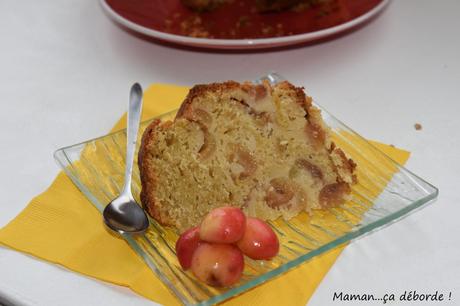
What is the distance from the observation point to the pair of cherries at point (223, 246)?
1239 mm

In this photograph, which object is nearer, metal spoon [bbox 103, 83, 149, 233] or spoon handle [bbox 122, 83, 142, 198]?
metal spoon [bbox 103, 83, 149, 233]

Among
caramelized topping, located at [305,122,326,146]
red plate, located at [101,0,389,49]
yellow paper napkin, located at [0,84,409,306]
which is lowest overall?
yellow paper napkin, located at [0,84,409,306]

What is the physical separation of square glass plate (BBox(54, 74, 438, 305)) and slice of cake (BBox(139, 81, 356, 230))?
0.05m

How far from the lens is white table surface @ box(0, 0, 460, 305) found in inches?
54.6

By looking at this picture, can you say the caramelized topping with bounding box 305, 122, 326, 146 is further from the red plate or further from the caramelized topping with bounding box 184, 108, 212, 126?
the red plate

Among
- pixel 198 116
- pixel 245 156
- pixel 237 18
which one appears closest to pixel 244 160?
pixel 245 156

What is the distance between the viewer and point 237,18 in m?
2.38

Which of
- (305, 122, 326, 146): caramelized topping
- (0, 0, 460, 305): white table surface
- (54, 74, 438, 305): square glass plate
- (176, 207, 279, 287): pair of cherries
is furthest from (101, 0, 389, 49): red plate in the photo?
(176, 207, 279, 287): pair of cherries

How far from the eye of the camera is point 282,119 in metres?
1.54

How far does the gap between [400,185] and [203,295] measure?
1.89 ft

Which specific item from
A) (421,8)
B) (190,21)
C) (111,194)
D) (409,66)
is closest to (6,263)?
(111,194)

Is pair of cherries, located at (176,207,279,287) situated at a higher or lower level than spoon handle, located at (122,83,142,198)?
lower

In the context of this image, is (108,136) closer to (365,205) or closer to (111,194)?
(111,194)

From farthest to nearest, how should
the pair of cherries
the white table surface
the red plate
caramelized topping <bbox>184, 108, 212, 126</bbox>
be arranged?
the red plate
caramelized topping <bbox>184, 108, 212, 126</bbox>
the white table surface
the pair of cherries
